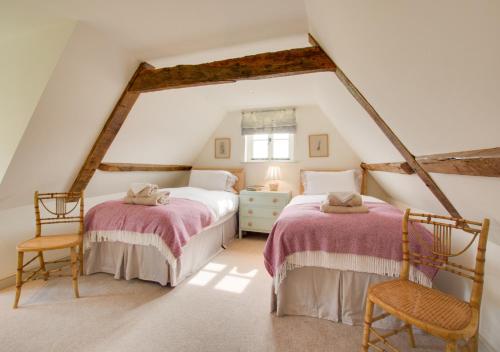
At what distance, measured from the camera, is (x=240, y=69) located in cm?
218

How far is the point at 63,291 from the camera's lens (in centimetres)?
216

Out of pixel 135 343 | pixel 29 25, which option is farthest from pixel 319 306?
pixel 29 25

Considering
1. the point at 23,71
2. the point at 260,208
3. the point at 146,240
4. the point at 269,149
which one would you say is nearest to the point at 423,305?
the point at 146,240

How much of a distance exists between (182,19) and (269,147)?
277 cm

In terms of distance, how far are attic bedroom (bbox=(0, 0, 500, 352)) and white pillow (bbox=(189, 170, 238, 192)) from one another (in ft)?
2.84

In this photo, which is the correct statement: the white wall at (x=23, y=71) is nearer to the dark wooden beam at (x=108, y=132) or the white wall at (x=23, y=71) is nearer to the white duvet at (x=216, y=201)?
the dark wooden beam at (x=108, y=132)

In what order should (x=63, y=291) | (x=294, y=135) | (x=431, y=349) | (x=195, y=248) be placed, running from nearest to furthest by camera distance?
(x=431, y=349) → (x=63, y=291) → (x=195, y=248) → (x=294, y=135)

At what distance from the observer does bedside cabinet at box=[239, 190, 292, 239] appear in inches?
142

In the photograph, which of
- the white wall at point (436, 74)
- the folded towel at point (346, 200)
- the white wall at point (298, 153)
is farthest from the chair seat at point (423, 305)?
the white wall at point (298, 153)

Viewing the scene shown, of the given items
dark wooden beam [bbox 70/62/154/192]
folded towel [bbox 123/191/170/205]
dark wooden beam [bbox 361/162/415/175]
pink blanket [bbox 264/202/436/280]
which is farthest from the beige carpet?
dark wooden beam [bbox 361/162/415/175]

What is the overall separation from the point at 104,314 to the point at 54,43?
2.07 metres

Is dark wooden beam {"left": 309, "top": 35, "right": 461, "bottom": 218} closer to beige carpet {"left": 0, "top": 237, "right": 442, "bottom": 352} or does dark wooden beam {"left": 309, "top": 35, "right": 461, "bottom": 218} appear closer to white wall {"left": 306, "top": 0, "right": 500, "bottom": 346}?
white wall {"left": 306, "top": 0, "right": 500, "bottom": 346}

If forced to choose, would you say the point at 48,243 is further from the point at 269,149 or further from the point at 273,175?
the point at 269,149

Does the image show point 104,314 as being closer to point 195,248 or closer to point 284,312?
point 195,248
